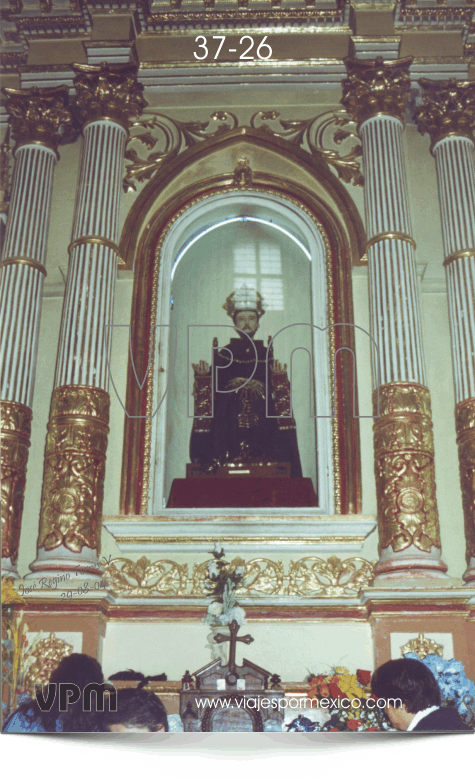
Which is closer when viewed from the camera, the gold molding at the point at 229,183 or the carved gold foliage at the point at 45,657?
the carved gold foliage at the point at 45,657

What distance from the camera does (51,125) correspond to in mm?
6941

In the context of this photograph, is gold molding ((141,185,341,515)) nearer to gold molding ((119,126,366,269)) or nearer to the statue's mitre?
gold molding ((119,126,366,269))

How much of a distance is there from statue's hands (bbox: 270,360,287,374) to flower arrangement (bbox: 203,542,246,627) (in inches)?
75.9

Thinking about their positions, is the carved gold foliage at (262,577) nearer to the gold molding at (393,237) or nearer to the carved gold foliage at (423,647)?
the carved gold foliage at (423,647)

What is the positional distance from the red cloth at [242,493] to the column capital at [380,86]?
10.2ft

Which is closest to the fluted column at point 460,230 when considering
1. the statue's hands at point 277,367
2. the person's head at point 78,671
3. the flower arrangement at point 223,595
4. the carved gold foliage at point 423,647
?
the carved gold foliage at point 423,647

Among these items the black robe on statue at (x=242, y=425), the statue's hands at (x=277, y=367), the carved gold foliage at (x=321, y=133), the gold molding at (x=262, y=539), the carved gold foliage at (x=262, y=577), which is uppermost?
the carved gold foliage at (x=321, y=133)

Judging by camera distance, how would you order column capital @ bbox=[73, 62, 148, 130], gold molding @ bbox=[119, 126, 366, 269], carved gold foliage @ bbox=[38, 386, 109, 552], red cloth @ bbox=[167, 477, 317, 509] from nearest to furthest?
carved gold foliage @ bbox=[38, 386, 109, 552] < red cloth @ bbox=[167, 477, 317, 509] < gold molding @ bbox=[119, 126, 366, 269] < column capital @ bbox=[73, 62, 148, 130]

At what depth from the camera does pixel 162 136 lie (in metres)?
7.11

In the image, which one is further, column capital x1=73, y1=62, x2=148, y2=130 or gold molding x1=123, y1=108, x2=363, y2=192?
gold molding x1=123, y1=108, x2=363, y2=192

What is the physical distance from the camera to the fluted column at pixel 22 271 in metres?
5.63

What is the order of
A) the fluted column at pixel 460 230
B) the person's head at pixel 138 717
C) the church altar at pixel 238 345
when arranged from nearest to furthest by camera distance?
the person's head at pixel 138 717 < the church altar at pixel 238 345 < the fluted column at pixel 460 230

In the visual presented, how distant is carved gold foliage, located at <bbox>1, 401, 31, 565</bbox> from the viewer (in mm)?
5484

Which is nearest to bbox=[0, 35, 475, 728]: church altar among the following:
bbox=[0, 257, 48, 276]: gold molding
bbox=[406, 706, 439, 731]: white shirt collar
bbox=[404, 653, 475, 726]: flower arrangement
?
bbox=[0, 257, 48, 276]: gold molding
